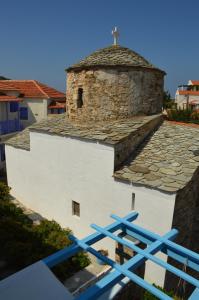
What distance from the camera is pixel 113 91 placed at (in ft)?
32.7

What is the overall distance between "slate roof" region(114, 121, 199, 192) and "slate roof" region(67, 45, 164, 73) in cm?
310

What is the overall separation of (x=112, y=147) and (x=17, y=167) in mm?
6906

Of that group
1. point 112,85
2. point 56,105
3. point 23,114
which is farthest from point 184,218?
point 56,105

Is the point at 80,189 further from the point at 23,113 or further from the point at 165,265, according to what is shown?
the point at 23,113

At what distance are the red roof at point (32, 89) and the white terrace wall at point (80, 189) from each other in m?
10.9

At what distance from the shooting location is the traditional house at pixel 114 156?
7.71m

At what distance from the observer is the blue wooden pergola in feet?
11.0

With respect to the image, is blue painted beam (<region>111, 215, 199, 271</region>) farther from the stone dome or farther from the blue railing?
the blue railing

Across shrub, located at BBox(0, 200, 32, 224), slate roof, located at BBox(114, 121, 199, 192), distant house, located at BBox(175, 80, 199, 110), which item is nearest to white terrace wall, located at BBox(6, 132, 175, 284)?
slate roof, located at BBox(114, 121, 199, 192)

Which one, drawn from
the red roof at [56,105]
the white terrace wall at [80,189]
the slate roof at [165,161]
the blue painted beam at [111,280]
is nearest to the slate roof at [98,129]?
the white terrace wall at [80,189]

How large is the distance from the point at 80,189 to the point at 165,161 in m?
3.50

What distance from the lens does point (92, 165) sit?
906 centimetres

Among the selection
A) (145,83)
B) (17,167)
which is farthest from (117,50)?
(17,167)

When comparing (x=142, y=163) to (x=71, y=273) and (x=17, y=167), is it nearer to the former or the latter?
(x=71, y=273)
